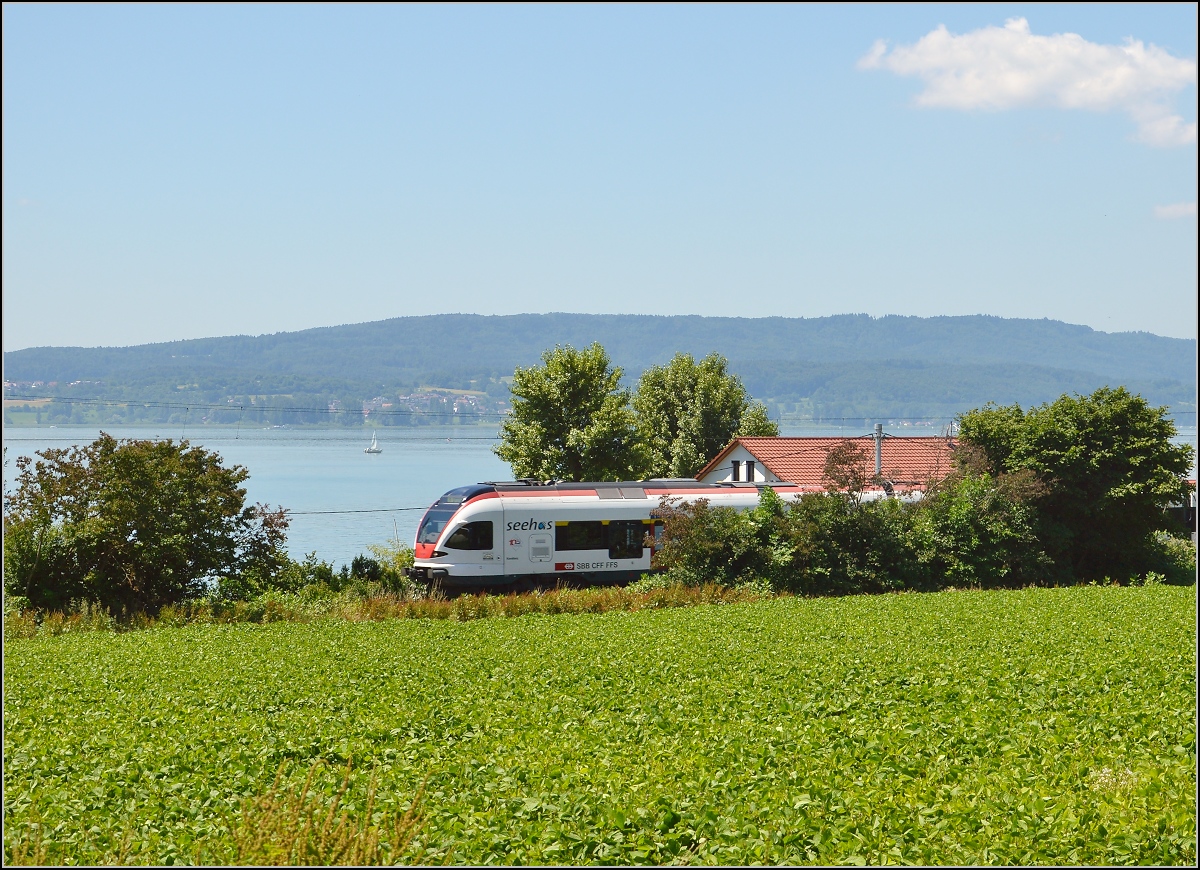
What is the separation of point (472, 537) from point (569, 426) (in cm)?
1462

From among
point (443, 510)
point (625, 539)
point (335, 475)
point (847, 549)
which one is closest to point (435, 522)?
Answer: point (443, 510)

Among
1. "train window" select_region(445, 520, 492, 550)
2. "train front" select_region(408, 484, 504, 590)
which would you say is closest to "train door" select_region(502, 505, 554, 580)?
"train front" select_region(408, 484, 504, 590)

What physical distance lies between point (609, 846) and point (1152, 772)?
13.5ft

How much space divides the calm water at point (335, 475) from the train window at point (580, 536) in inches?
245

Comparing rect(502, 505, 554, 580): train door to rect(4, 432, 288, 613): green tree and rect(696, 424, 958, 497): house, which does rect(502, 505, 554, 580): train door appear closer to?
rect(4, 432, 288, 613): green tree

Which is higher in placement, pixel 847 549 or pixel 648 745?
pixel 648 745

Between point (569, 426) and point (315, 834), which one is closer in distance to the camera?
point (315, 834)

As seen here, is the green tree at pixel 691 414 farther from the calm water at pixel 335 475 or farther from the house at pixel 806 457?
the calm water at pixel 335 475

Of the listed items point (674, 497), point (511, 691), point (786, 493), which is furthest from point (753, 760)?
point (786, 493)

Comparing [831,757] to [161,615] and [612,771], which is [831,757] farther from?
[161,615]

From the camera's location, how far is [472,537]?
26.2m

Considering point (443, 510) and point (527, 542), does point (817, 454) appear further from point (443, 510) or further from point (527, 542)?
point (443, 510)

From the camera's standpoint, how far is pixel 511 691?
12.1 meters

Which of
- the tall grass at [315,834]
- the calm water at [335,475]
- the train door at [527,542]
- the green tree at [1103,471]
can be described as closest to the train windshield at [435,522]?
the train door at [527,542]
